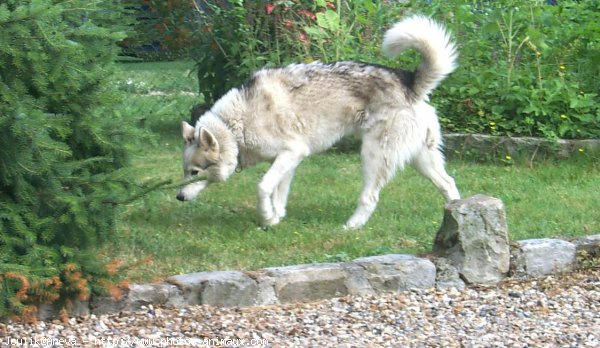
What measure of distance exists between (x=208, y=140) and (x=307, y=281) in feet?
6.81

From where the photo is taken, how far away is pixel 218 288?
5.41 metres

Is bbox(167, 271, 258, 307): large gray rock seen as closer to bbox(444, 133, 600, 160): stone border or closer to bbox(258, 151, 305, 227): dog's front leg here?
bbox(258, 151, 305, 227): dog's front leg

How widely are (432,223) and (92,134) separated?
2.87m

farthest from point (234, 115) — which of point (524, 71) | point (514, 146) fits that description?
point (524, 71)

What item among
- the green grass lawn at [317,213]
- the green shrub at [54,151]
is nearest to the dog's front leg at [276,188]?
the green grass lawn at [317,213]

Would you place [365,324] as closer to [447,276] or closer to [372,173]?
[447,276]

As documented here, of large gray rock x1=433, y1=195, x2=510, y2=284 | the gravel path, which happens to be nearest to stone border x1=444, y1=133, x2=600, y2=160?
large gray rock x1=433, y1=195, x2=510, y2=284

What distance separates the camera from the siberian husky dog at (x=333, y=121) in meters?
7.25

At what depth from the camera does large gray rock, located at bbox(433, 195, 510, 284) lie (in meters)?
5.91

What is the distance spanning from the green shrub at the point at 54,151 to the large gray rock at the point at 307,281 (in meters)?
0.96

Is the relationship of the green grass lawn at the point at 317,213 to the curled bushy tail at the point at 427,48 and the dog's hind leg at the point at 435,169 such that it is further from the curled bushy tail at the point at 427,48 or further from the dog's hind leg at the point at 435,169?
the curled bushy tail at the point at 427,48

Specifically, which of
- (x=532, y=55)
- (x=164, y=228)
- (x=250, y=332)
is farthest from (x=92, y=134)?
(x=532, y=55)

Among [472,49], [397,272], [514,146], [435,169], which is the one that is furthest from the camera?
[472,49]

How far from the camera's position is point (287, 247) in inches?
259
